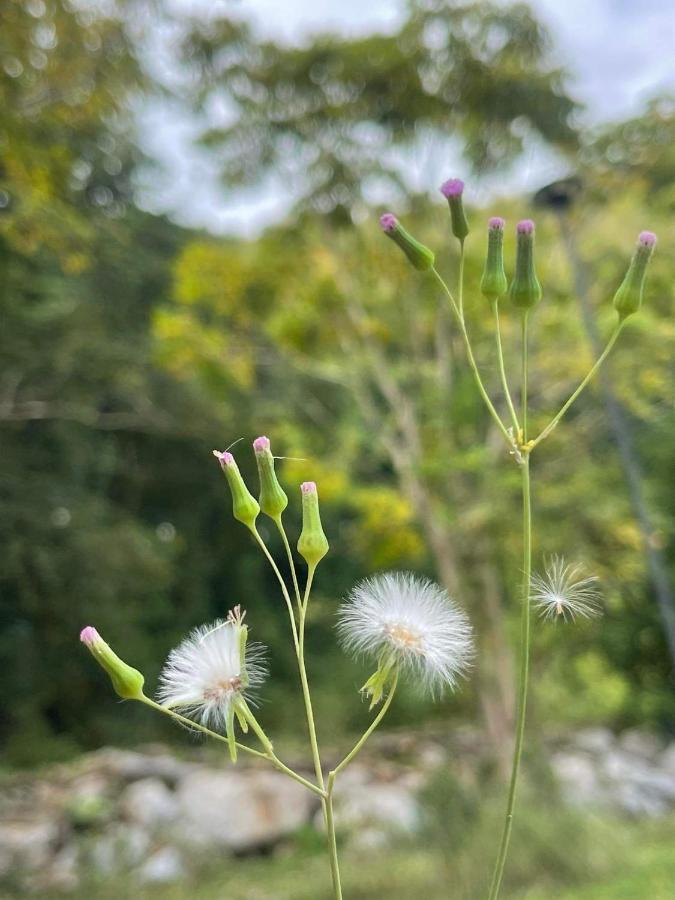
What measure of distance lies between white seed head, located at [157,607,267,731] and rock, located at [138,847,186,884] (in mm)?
3274

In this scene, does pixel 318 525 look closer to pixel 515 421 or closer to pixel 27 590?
pixel 515 421

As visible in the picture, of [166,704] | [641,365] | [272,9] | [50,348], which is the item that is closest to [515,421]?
[166,704]

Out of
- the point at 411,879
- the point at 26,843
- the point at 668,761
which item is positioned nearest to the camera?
the point at 411,879

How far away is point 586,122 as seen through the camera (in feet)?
12.6

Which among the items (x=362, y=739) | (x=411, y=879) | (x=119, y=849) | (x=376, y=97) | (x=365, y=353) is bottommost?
(x=362, y=739)

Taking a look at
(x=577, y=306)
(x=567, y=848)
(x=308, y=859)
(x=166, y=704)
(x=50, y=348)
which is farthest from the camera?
(x=50, y=348)

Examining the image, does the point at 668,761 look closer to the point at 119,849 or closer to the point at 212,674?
the point at 119,849

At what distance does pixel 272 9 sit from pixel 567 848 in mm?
3613

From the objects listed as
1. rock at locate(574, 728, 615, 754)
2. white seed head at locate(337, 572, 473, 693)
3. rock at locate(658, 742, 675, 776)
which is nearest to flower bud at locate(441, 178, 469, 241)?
white seed head at locate(337, 572, 473, 693)

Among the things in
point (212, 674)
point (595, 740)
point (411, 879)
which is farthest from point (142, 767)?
point (212, 674)

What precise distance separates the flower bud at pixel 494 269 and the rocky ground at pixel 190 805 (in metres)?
3.22

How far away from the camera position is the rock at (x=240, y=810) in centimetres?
393

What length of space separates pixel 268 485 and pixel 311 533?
0.12ft

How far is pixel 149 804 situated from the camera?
4.13m
